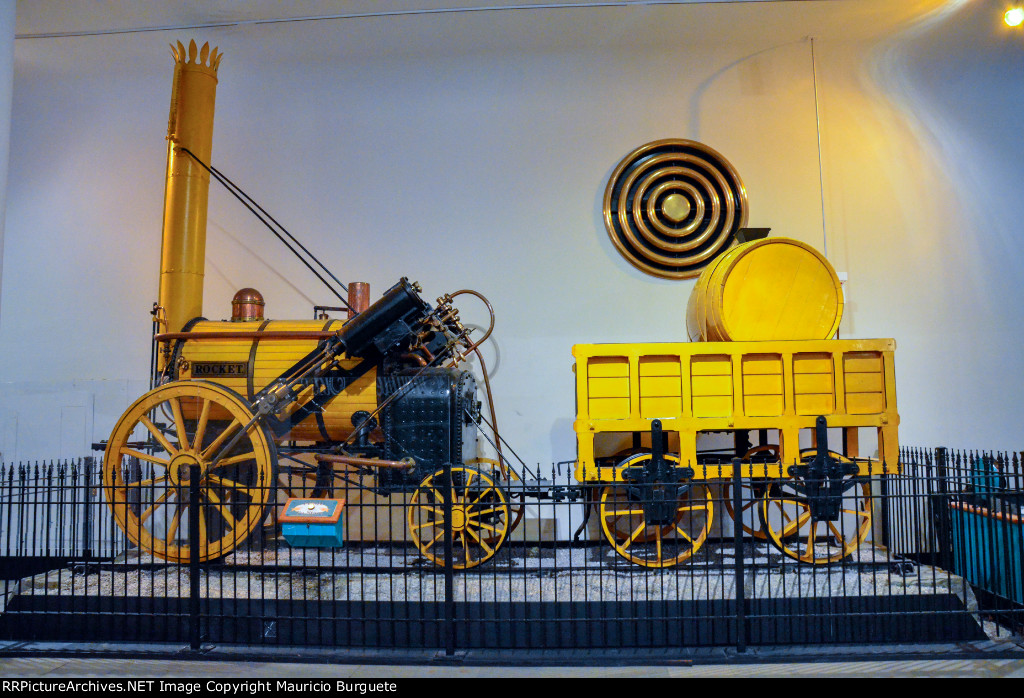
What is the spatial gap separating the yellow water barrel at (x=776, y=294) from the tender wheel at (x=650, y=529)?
4.56 feet

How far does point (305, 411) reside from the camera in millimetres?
6246

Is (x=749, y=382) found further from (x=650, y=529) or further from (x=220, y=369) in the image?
(x=220, y=369)

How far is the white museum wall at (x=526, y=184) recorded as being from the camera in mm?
7766

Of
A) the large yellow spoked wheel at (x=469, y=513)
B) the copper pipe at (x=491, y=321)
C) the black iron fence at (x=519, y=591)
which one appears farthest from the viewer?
the copper pipe at (x=491, y=321)

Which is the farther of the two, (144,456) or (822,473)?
(144,456)

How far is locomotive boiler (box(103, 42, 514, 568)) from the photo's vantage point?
19.2 ft

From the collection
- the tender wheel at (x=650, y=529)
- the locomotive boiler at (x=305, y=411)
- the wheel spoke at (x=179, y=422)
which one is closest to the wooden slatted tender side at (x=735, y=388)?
the tender wheel at (x=650, y=529)

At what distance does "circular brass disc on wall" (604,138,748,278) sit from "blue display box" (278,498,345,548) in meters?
4.46

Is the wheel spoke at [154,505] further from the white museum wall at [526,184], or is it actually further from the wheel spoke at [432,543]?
the white museum wall at [526,184]

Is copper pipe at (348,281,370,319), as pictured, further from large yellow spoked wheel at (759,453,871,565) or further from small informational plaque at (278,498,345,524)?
large yellow spoked wheel at (759,453,871,565)

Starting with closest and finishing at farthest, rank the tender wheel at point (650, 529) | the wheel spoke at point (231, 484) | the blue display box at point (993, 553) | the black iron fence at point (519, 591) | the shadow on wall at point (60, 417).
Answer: the black iron fence at point (519, 591) < the wheel spoke at point (231, 484) < the blue display box at point (993, 553) < the tender wheel at point (650, 529) < the shadow on wall at point (60, 417)

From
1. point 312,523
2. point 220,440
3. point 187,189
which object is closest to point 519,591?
point 312,523

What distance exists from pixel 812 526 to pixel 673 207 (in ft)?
12.2

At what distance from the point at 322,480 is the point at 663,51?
5665 millimetres
